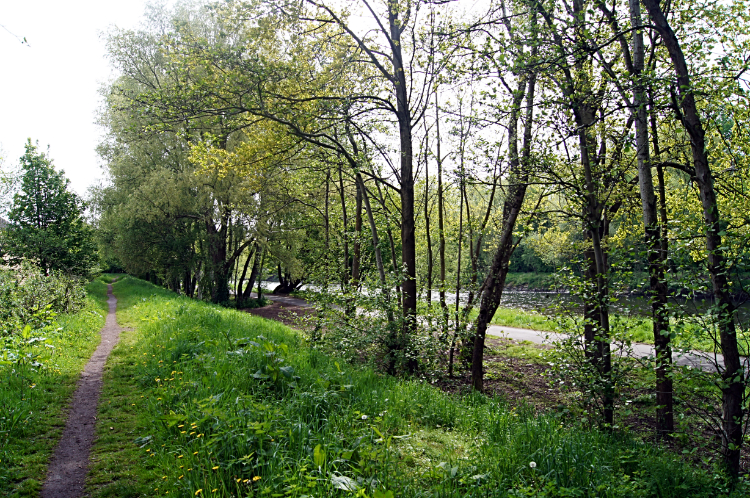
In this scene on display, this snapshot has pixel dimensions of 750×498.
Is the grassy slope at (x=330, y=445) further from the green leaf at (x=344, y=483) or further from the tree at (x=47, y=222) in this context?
the tree at (x=47, y=222)

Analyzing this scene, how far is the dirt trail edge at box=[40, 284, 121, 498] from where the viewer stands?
389 cm

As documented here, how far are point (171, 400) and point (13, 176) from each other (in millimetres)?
39111

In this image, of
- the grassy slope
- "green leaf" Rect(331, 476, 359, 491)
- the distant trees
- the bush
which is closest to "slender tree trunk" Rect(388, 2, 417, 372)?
the distant trees

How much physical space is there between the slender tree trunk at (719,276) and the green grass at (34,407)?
6.37 meters

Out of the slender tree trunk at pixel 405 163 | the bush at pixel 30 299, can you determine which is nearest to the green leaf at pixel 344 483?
the slender tree trunk at pixel 405 163

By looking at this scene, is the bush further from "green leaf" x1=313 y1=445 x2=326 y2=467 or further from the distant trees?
"green leaf" x1=313 y1=445 x2=326 y2=467

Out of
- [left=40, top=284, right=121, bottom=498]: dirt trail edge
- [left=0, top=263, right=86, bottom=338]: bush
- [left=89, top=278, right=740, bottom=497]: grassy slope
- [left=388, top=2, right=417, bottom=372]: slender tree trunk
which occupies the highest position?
[left=388, top=2, right=417, bottom=372]: slender tree trunk

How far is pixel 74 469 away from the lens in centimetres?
422

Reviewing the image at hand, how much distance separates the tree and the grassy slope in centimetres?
2069

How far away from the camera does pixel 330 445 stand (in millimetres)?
4016

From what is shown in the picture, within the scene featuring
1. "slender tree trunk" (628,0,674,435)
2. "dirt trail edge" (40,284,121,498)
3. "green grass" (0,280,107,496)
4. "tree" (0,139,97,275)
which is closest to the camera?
"dirt trail edge" (40,284,121,498)

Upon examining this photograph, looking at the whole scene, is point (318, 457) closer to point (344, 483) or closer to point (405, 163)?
point (344, 483)

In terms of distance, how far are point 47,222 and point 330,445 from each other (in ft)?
92.6

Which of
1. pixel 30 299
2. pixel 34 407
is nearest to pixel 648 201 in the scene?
pixel 34 407
